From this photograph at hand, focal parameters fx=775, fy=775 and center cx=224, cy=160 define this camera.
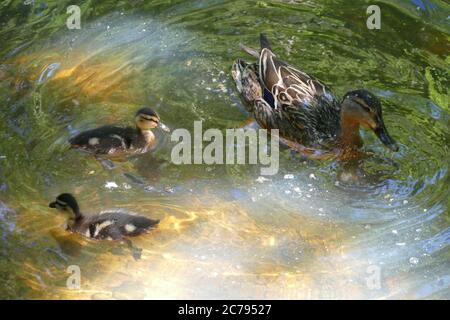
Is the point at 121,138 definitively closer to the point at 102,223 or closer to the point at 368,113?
the point at 102,223

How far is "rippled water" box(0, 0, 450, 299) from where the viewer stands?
171 inches

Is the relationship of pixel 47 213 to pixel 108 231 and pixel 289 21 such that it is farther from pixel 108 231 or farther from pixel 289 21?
pixel 289 21

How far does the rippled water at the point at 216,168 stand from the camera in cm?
435

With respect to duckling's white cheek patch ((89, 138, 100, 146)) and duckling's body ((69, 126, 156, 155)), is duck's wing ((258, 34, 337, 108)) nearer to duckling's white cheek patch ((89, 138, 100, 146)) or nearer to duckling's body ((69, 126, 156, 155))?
duckling's body ((69, 126, 156, 155))

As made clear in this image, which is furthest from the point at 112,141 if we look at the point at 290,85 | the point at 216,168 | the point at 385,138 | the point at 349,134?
the point at 385,138

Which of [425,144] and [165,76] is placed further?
[165,76]

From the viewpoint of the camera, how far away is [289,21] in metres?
6.46

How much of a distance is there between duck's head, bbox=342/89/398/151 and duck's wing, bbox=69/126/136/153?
1.49m

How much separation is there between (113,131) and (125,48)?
3.98 feet

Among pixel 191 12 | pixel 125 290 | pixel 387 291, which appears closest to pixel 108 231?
pixel 125 290

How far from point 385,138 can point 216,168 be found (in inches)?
44.5

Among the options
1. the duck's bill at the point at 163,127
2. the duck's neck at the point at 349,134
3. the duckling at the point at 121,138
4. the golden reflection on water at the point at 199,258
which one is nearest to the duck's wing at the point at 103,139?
the duckling at the point at 121,138

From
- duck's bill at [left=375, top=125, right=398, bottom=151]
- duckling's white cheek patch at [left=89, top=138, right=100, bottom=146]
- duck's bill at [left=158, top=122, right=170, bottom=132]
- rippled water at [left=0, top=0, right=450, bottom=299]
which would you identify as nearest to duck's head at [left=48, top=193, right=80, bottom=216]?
rippled water at [left=0, top=0, right=450, bottom=299]
